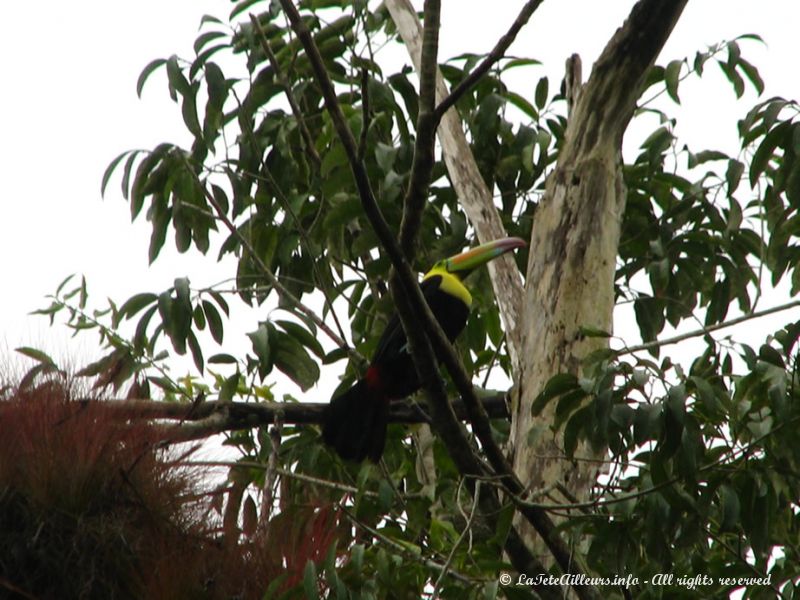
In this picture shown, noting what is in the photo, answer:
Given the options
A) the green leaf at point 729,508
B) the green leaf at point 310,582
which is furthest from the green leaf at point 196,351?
the green leaf at point 729,508

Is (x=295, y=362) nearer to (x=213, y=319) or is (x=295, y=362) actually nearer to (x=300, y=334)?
(x=300, y=334)

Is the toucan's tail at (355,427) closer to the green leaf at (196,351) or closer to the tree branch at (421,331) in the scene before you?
the green leaf at (196,351)

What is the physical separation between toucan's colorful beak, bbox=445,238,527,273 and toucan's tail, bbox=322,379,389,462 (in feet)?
2.42

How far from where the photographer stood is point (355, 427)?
421 centimetres

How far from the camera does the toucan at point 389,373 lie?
4191 millimetres

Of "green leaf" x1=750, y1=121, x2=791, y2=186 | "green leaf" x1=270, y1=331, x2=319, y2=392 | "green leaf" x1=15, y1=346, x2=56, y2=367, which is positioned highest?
"green leaf" x1=750, y1=121, x2=791, y2=186

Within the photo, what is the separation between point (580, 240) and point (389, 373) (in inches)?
50.8

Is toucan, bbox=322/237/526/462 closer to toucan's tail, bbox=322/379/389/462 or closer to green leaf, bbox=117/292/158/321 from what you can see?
toucan's tail, bbox=322/379/389/462

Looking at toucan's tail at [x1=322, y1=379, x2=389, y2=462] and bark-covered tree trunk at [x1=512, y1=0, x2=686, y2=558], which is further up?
bark-covered tree trunk at [x1=512, y1=0, x2=686, y2=558]

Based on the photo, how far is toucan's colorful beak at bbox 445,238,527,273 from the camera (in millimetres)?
4191

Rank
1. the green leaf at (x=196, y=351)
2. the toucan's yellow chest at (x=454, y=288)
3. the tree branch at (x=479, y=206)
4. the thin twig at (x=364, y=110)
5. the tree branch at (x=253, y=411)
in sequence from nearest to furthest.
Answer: the thin twig at (x=364, y=110) < the tree branch at (x=253, y=411) < the green leaf at (x=196, y=351) < the tree branch at (x=479, y=206) < the toucan's yellow chest at (x=454, y=288)

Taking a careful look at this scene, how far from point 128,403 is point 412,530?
4.01 feet

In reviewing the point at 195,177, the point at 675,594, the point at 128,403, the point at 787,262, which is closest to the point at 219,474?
the point at 128,403

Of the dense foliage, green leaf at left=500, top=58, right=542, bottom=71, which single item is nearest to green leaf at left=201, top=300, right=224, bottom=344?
the dense foliage
